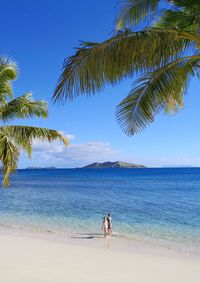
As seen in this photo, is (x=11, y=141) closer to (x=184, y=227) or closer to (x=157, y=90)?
(x=157, y=90)

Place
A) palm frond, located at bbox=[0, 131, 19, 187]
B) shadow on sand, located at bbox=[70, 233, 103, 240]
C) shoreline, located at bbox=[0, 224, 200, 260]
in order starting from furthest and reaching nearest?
shadow on sand, located at bbox=[70, 233, 103, 240] < shoreline, located at bbox=[0, 224, 200, 260] < palm frond, located at bbox=[0, 131, 19, 187]

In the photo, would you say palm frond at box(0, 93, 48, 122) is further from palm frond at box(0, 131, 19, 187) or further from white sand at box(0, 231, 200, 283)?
white sand at box(0, 231, 200, 283)

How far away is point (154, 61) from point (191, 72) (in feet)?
2.68

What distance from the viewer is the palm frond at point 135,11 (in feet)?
18.1

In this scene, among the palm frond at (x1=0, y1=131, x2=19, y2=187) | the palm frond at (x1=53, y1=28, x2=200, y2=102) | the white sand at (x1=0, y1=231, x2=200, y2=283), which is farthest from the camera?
the palm frond at (x1=0, y1=131, x2=19, y2=187)

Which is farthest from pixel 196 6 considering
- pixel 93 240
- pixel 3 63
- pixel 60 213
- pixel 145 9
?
pixel 60 213

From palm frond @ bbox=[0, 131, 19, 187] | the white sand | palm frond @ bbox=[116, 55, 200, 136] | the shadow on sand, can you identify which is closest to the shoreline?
the shadow on sand

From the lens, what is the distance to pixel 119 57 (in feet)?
16.1

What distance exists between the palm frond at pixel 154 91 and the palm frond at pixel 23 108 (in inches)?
219

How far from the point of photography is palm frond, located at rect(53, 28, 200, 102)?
480 cm

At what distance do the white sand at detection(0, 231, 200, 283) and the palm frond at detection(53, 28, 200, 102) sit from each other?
17.9ft

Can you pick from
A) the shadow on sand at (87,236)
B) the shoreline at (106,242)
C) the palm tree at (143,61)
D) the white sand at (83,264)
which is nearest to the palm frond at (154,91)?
the palm tree at (143,61)

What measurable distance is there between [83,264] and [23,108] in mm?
5231

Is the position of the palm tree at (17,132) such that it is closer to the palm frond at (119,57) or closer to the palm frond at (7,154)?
the palm frond at (7,154)
